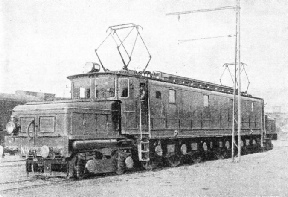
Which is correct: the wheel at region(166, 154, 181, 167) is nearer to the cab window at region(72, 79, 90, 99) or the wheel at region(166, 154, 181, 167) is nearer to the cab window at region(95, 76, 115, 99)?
the cab window at region(95, 76, 115, 99)

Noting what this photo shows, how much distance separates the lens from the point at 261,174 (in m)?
13.4

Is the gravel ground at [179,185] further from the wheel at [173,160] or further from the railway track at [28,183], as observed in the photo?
the wheel at [173,160]

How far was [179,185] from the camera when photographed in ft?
36.3

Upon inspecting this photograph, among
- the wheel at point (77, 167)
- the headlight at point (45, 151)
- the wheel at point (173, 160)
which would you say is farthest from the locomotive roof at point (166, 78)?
the headlight at point (45, 151)

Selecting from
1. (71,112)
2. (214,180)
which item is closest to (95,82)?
(71,112)

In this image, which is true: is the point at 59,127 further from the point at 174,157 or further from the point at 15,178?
the point at 174,157

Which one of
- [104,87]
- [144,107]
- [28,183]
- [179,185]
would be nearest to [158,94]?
[144,107]

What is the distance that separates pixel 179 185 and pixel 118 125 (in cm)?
347

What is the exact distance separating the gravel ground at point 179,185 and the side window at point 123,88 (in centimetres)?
264

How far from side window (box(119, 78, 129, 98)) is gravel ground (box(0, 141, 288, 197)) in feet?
8.66

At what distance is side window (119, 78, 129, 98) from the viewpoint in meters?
14.0

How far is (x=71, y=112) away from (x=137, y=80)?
3.43 m

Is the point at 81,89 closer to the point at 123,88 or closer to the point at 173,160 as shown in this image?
the point at 123,88

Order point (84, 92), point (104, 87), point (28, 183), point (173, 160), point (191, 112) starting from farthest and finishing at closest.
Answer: point (191, 112)
point (173, 160)
point (84, 92)
point (104, 87)
point (28, 183)
